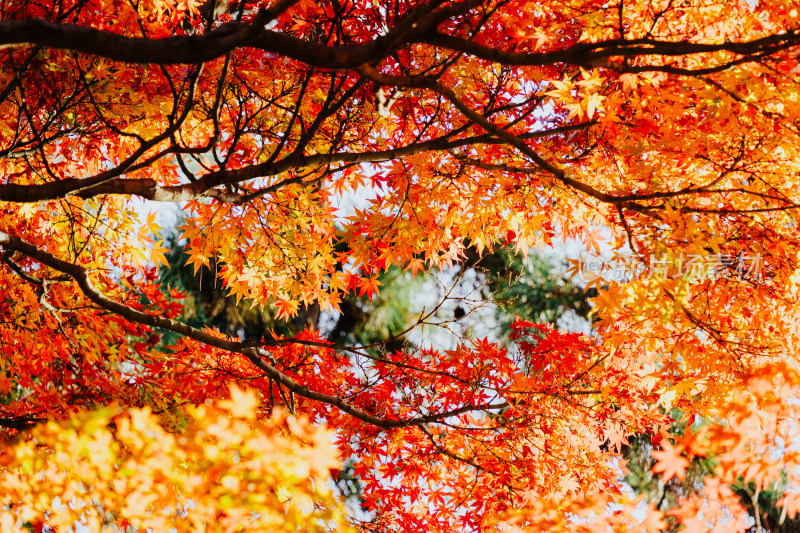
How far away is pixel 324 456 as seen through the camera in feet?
6.89

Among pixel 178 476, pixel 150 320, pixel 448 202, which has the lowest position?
pixel 178 476

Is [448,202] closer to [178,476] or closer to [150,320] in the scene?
[150,320]

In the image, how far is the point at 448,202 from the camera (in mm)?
3854

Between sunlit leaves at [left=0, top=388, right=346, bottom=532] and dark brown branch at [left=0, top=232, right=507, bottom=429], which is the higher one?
dark brown branch at [left=0, top=232, right=507, bottom=429]

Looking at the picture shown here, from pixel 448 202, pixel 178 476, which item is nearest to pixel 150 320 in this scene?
pixel 178 476

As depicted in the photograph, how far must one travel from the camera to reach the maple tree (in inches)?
88.9

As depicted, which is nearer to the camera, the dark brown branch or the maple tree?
the maple tree

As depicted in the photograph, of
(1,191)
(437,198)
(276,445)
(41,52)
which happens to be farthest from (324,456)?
(41,52)

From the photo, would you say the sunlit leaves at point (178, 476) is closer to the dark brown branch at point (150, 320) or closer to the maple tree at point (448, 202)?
the maple tree at point (448, 202)

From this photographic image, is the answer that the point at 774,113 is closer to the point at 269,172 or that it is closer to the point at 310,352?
the point at 269,172

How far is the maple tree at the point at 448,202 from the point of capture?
7.41 feet

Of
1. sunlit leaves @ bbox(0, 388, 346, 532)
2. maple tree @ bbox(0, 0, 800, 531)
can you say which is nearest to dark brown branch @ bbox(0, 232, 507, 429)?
maple tree @ bbox(0, 0, 800, 531)

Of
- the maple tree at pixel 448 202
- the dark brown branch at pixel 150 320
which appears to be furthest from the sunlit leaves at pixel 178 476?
the dark brown branch at pixel 150 320

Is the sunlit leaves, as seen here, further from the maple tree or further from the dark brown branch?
the dark brown branch
